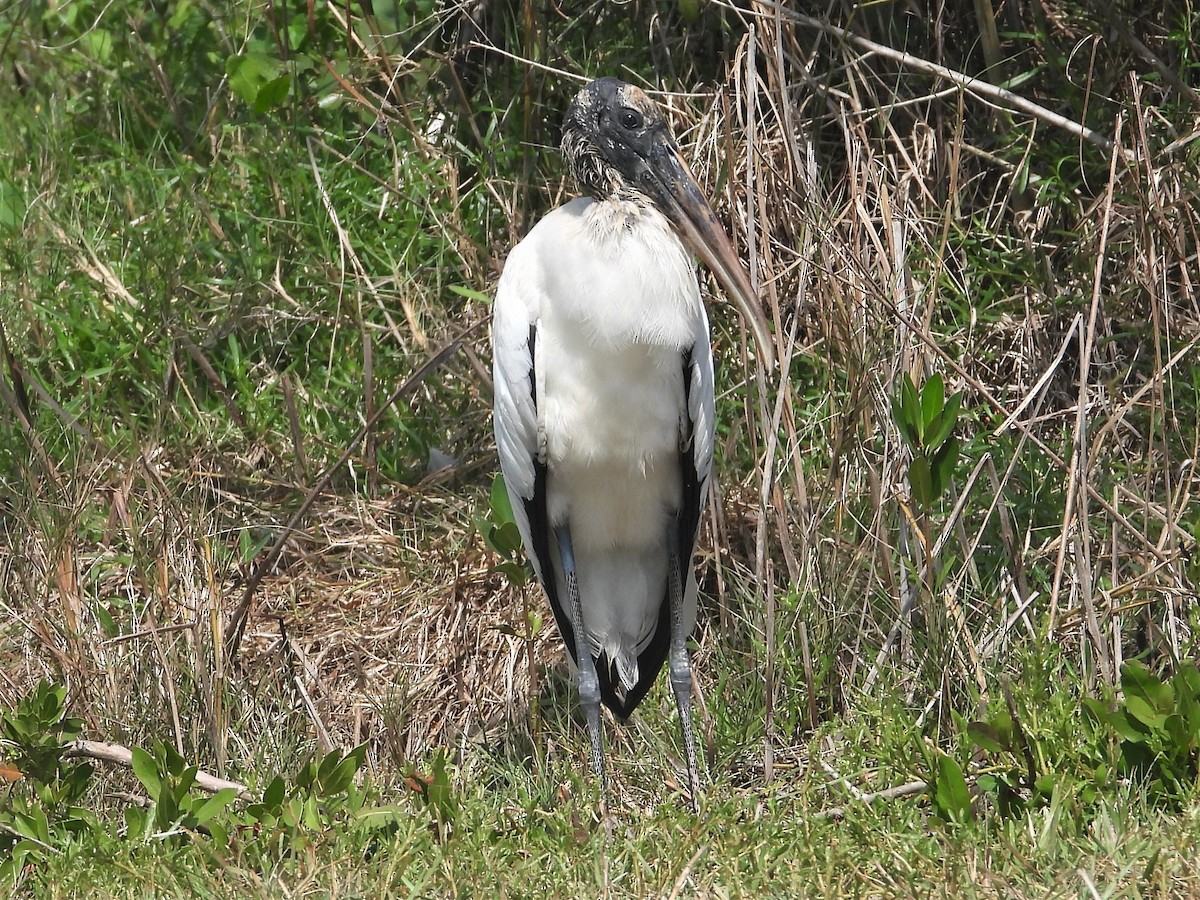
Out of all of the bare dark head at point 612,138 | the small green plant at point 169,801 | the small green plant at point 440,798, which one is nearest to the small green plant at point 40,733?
the small green plant at point 169,801

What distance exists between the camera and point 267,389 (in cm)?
438

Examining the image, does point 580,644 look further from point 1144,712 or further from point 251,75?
point 251,75

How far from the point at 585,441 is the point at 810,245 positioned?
2.58ft

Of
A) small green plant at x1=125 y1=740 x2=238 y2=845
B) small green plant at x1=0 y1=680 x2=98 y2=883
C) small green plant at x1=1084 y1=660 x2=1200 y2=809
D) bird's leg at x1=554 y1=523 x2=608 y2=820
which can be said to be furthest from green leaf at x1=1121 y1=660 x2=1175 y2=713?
small green plant at x1=0 y1=680 x2=98 y2=883

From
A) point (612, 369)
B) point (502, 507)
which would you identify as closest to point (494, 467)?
point (502, 507)

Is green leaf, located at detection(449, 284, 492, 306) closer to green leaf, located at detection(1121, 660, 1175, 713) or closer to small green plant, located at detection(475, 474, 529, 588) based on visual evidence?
small green plant, located at detection(475, 474, 529, 588)

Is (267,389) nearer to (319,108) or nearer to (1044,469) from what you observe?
(319,108)

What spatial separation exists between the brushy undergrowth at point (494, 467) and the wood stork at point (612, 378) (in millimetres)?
163

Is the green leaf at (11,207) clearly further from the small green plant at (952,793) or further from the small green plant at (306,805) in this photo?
the small green plant at (952,793)

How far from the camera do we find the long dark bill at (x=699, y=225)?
132 inches

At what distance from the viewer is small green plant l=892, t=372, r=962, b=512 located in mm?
2988

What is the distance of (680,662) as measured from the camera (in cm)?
348

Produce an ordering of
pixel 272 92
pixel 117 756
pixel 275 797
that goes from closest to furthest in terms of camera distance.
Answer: pixel 275 797 → pixel 117 756 → pixel 272 92

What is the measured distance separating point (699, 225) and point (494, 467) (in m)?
1.19
